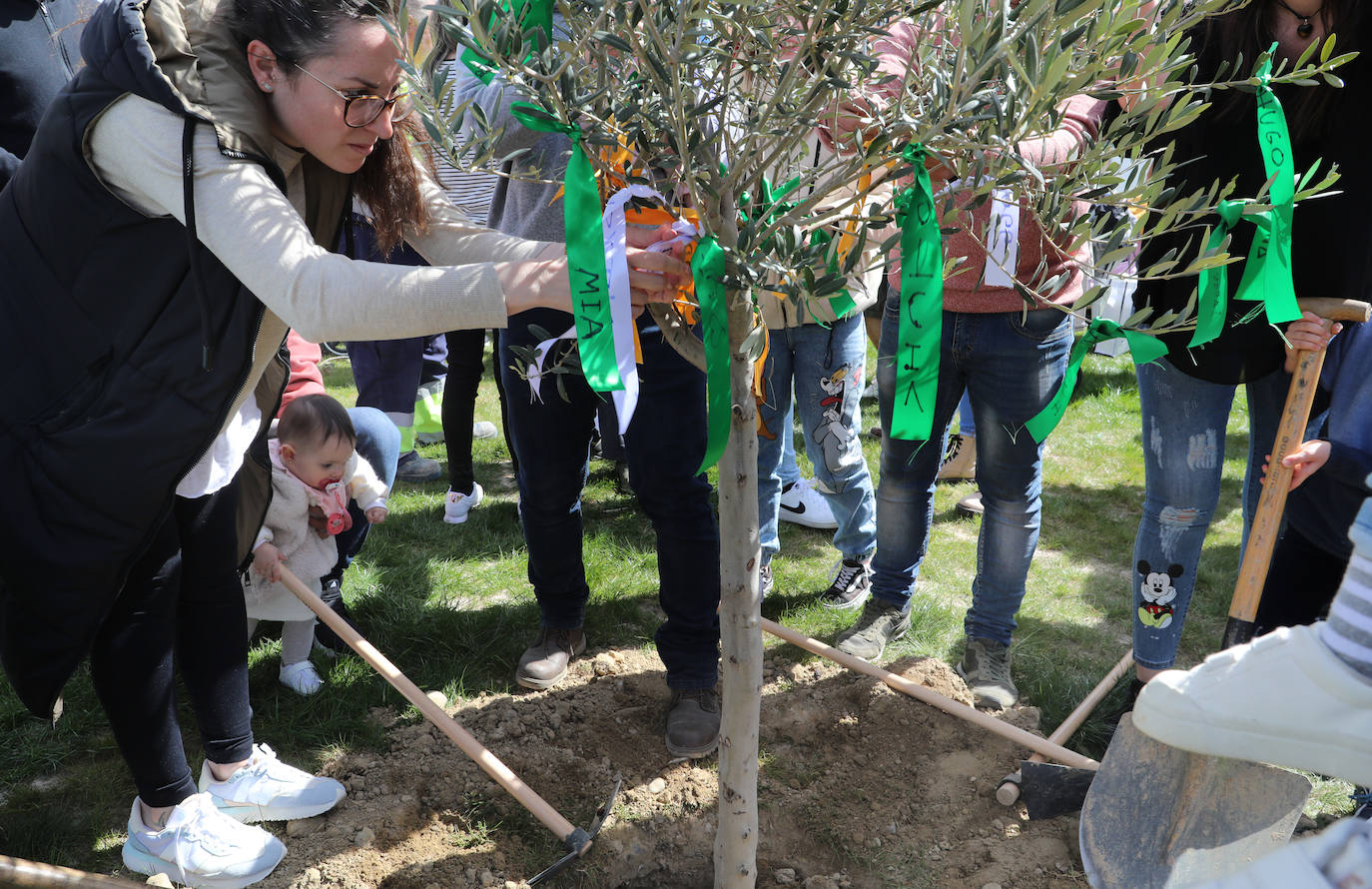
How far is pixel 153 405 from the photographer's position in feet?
Result: 6.39

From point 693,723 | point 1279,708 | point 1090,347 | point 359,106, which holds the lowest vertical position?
point 693,723

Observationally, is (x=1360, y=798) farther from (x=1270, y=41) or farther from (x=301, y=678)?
(x=301, y=678)

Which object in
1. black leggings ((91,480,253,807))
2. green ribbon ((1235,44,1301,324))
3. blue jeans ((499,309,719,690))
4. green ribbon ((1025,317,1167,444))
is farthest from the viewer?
blue jeans ((499,309,719,690))

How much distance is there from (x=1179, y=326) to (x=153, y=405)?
6.33 ft

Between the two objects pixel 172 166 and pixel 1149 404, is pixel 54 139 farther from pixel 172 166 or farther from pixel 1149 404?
pixel 1149 404

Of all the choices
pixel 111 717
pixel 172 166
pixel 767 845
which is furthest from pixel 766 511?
pixel 172 166

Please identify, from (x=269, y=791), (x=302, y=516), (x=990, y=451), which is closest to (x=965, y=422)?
(x=990, y=451)

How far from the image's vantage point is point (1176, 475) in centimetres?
276

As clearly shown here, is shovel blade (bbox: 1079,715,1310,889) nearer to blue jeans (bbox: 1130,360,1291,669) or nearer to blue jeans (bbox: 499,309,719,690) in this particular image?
blue jeans (bbox: 1130,360,1291,669)

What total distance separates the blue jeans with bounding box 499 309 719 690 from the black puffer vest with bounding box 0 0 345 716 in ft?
3.17

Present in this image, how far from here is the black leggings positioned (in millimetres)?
2234

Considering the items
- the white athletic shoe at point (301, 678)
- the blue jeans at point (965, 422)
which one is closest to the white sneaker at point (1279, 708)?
the white athletic shoe at point (301, 678)

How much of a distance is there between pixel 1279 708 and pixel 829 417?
2.55m

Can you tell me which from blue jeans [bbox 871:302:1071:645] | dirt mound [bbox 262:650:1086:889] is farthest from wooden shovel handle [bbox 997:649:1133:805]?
blue jeans [bbox 871:302:1071:645]
